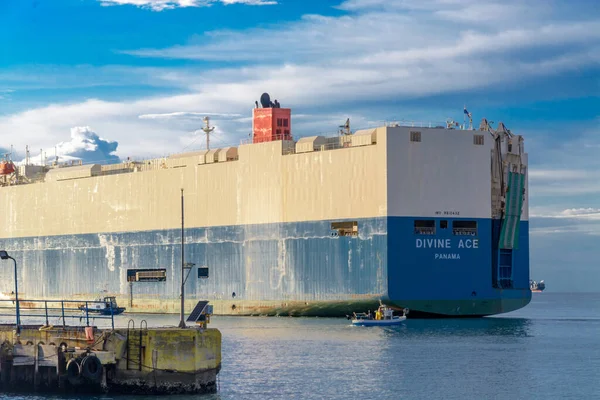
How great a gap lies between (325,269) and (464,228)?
9.62m

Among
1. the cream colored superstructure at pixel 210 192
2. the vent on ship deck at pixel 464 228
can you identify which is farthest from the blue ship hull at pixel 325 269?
the cream colored superstructure at pixel 210 192

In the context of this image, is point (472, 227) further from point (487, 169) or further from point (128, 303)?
point (128, 303)

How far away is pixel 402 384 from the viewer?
1673 inches

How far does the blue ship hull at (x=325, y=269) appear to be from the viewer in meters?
70.2

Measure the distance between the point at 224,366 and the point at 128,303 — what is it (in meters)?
42.6

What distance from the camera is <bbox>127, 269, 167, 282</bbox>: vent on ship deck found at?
86.1 metres

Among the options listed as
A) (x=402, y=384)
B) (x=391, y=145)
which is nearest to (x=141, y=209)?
(x=391, y=145)

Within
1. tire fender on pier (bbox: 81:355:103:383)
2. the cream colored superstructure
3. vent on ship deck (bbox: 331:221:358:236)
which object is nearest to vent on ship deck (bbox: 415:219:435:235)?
the cream colored superstructure

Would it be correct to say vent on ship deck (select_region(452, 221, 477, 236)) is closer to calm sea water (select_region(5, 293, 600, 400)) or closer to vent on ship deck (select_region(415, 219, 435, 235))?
vent on ship deck (select_region(415, 219, 435, 235))

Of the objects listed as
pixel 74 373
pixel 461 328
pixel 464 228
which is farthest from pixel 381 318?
pixel 74 373

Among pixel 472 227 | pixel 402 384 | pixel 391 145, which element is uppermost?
pixel 391 145

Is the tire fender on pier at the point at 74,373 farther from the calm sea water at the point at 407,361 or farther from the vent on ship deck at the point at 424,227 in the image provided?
the vent on ship deck at the point at 424,227

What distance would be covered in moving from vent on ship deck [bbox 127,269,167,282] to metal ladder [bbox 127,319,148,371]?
49907 mm

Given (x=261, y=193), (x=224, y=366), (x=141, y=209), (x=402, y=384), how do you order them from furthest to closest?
(x=141, y=209)
(x=261, y=193)
(x=224, y=366)
(x=402, y=384)
